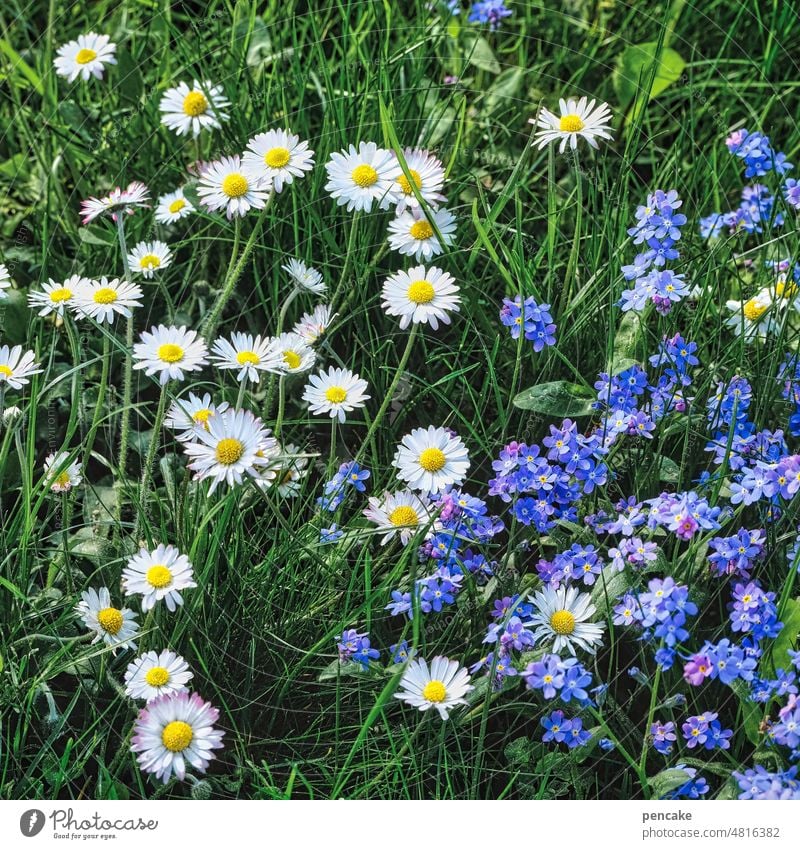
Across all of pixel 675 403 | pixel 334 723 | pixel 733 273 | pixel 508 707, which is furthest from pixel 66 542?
pixel 733 273

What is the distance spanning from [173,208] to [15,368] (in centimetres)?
26

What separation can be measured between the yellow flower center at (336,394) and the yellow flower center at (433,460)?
4.5 inches

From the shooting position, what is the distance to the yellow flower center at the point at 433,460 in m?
0.98

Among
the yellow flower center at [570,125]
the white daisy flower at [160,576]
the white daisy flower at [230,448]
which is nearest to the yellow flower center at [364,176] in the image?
the yellow flower center at [570,125]

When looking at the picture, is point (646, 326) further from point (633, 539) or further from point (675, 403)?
Answer: point (633, 539)

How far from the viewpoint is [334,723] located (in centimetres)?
98

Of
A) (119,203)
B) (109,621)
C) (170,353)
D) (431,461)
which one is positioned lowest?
(109,621)

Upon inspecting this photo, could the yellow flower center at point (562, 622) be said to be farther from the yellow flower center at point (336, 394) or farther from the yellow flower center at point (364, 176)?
the yellow flower center at point (364, 176)

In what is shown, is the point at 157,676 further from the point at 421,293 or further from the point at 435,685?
the point at 421,293

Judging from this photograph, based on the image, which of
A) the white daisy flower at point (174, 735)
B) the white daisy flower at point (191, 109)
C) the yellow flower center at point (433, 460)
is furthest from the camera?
the white daisy flower at point (191, 109)

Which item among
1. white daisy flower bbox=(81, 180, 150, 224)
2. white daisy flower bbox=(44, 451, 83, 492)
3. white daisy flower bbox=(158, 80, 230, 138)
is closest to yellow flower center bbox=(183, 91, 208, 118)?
white daisy flower bbox=(158, 80, 230, 138)

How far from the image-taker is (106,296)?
1.06 metres


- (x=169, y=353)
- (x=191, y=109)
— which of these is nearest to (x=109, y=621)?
(x=169, y=353)
